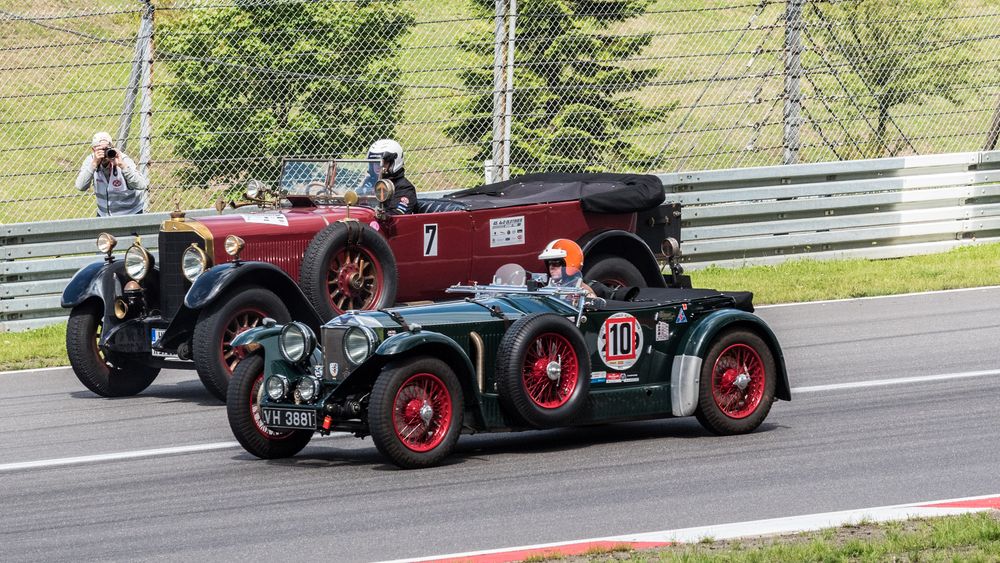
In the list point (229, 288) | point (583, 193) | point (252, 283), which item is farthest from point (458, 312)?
point (583, 193)

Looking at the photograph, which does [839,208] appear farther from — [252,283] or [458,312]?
[458,312]

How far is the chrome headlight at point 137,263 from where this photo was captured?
1170cm

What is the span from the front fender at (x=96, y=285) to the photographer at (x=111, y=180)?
88.1 inches

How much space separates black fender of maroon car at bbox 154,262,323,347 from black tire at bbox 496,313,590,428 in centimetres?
305

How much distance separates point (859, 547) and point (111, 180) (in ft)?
33.2

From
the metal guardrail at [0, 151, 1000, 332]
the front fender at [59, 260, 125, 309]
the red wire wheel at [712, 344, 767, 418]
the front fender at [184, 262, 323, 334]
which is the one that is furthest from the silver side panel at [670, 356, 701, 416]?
the metal guardrail at [0, 151, 1000, 332]

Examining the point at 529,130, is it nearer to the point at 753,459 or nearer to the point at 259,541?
the point at 753,459

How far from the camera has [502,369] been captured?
8.45 m

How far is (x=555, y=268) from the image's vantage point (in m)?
9.26

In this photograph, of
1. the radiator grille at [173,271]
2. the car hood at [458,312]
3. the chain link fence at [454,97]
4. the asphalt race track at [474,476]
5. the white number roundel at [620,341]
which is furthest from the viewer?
the chain link fence at [454,97]

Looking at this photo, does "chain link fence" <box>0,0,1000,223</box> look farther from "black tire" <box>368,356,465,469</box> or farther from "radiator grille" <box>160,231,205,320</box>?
"black tire" <box>368,356,465,469</box>

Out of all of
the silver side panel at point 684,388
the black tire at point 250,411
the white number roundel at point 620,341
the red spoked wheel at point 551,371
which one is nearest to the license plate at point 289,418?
the black tire at point 250,411

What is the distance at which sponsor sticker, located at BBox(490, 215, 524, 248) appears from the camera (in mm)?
12602

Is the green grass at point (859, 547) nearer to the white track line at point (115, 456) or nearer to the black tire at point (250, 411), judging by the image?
the black tire at point (250, 411)
